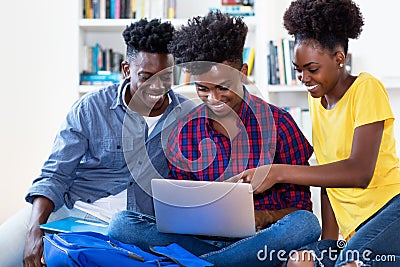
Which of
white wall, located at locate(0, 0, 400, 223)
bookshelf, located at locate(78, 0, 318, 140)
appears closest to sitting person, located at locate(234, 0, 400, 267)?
bookshelf, located at locate(78, 0, 318, 140)

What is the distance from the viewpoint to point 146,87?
2.11 m

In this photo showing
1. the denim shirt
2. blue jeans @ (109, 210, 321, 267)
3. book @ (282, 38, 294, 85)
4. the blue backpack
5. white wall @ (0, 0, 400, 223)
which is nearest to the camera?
the blue backpack

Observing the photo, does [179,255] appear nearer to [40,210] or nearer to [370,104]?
[40,210]

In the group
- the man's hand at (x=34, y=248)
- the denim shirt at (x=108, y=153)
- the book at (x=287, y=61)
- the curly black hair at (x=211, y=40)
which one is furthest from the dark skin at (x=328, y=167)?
the book at (x=287, y=61)

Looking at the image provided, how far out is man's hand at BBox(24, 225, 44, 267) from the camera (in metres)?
1.85

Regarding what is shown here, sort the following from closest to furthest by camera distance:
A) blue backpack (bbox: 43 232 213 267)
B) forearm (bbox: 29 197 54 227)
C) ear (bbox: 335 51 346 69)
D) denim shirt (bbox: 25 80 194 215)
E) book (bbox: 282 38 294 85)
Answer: blue backpack (bbox: 43 232 213 267) < ear (bbox: 335 51 346 69) < forearm (bbox: 29 197 54 227) < denim shirt (bbox: 25 80 194 215) < book (bbox: 282 38 294 85)

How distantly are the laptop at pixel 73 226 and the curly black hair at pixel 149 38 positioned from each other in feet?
1.80

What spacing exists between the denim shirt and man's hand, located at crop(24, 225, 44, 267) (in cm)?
17

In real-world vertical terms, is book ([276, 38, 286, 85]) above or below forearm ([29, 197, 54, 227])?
above

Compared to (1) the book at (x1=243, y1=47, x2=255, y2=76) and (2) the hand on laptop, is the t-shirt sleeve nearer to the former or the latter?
(2) the hand on laptop

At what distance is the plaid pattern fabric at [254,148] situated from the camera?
1882 millimetres

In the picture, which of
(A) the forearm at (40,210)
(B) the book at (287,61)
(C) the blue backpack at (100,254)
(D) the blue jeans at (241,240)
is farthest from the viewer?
(B) the book at (287,61)

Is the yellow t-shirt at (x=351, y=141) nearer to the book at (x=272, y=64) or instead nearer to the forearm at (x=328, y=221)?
the forearm at (x=328, y=221)

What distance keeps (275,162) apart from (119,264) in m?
0.55
